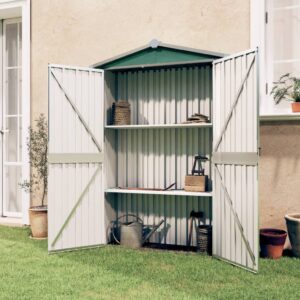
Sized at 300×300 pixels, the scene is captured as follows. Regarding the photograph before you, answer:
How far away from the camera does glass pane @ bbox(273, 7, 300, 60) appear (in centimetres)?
Answer: 570

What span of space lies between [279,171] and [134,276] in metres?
2.21

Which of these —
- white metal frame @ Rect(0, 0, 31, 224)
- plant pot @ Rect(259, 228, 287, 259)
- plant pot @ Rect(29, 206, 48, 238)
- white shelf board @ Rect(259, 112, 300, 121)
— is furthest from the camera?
white metal frame @ Rect(0, 0, 31, 224)

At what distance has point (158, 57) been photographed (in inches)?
224

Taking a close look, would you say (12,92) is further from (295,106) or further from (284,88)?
(295,106)

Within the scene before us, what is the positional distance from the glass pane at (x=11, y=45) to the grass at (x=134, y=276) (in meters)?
3.30

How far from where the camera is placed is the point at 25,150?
7133 mm

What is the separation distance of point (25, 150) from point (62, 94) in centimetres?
179

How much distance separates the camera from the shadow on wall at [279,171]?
5.53 meters

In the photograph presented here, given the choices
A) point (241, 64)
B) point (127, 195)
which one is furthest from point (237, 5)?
point (127, 195)

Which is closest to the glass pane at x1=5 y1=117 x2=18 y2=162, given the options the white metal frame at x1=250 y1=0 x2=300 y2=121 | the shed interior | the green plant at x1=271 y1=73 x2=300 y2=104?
the shed interior

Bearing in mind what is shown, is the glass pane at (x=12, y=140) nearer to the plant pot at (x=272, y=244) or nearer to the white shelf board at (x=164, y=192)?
the white shelf board at (x=164, y=192)

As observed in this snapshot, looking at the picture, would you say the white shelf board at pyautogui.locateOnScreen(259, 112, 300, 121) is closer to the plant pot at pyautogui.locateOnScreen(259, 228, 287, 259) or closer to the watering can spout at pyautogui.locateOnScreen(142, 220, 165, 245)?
the plant pot at pyautogui.locateOnScreen(259, 228, 287, 259)

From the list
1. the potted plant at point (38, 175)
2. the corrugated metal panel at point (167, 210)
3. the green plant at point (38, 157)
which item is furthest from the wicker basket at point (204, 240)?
the green plant at point (38, 157)

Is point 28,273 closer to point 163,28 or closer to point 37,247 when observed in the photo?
point 37,247
